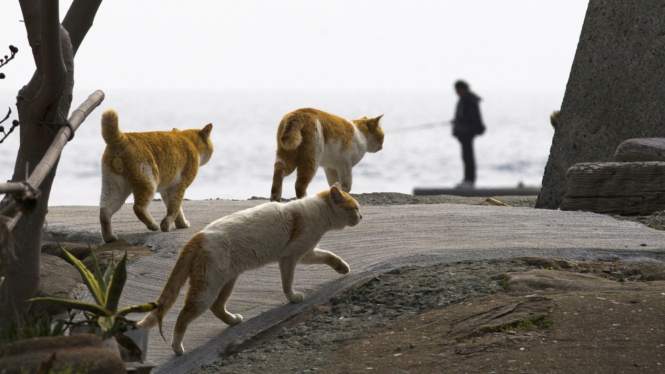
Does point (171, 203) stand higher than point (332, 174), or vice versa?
point (332, 174)

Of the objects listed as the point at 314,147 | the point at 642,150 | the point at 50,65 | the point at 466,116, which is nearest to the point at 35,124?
the point at 50,65

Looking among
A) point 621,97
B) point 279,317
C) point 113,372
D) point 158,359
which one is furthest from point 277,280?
point 621,97

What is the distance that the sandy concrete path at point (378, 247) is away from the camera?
476cm

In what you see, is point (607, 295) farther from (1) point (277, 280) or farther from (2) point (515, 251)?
(1) point (277, 280)

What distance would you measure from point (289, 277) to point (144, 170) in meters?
1.88

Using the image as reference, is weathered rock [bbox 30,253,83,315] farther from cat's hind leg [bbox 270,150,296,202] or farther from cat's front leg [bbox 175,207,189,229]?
cat's hind leg [bbox 270,150,296,202]

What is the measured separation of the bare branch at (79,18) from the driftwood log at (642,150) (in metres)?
5.60

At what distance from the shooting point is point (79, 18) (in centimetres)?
477

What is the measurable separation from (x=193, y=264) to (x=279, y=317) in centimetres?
79

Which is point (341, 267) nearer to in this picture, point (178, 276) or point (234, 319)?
point (234, 319)

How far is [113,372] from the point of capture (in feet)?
9.07

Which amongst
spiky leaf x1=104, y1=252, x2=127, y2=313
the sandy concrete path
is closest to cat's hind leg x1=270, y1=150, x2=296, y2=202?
the sandy concrete path

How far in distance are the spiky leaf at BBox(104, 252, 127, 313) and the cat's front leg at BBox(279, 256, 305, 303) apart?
1.30 metres

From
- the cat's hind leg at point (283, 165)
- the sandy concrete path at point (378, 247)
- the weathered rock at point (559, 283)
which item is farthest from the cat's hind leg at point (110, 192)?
the weathered rock at point (559, 283)
